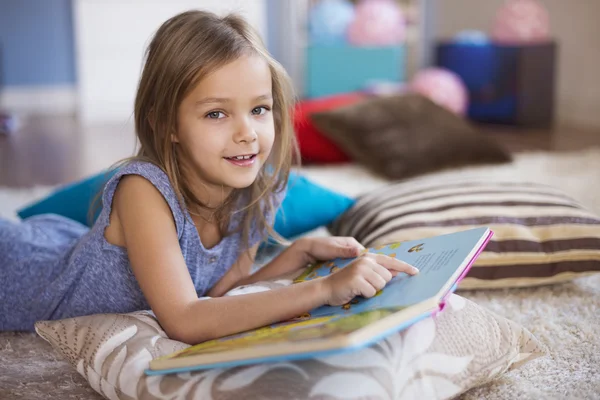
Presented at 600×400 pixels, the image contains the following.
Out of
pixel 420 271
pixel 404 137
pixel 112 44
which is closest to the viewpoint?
pixel 420 271

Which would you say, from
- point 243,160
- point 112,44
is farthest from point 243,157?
point 112,44

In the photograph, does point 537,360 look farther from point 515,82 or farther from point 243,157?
point 515,82

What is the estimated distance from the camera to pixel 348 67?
414cm

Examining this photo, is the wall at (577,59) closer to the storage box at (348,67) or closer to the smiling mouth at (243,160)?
the storage box at (348,67)

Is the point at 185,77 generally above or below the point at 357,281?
above

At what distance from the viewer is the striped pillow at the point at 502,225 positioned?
4.17 ft

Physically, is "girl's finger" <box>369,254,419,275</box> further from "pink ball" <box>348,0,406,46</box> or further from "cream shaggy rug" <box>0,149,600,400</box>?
"pink ball" <box>348,0,406,46</box>

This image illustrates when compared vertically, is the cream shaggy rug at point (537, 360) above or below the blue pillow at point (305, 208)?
below

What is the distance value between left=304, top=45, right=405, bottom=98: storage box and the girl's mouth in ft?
10.5

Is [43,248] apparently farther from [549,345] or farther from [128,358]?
[549,345]

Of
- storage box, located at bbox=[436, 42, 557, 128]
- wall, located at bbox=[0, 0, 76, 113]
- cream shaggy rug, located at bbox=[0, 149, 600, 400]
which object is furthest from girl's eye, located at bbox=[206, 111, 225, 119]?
wall, located at bbox=[0, 0, 76, 113]

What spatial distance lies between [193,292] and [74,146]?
249cm

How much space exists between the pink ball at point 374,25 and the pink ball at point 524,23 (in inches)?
25.3

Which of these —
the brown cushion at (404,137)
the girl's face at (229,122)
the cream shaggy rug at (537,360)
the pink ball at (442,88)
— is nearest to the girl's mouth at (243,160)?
the girl's face at (229,122)
